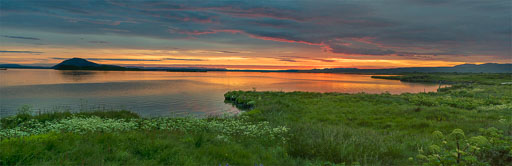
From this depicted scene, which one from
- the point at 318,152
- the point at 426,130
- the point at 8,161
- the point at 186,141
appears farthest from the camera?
the point at 426,130

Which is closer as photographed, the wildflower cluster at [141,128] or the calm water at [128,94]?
the wildflower cluster at [141,128]

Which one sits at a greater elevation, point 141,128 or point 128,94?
point 141,128

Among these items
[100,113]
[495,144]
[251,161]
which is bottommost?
[100,113]

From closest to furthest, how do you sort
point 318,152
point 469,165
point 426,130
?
1. point 469,165
2. point 318,152
3. point 426,130

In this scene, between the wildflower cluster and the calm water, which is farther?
the calm water

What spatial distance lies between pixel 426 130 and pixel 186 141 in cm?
1220

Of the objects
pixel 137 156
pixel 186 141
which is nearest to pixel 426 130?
pixel 186 141

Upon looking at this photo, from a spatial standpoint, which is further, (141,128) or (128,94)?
(128,94)

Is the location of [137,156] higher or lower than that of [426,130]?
higher

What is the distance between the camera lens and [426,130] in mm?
12195

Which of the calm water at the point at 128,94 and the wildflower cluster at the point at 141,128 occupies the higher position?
the wildflower cluster at the point at 141,128

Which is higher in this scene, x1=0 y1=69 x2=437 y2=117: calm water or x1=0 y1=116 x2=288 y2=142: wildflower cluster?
x1=0 y1=116 x2=288 y2=142: wildflower cluster

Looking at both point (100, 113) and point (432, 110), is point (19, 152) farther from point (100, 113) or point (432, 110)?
point (432, 110)

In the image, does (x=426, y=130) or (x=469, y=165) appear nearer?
(x=469, y=165)
